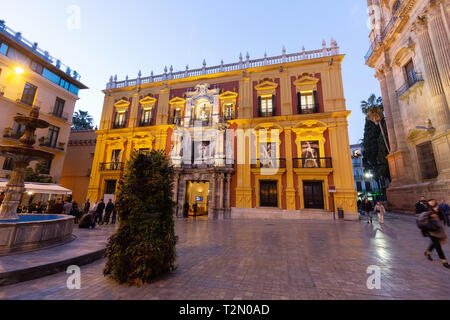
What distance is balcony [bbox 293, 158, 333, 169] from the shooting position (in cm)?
1470

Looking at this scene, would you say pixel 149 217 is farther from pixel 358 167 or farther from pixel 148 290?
pixel 358 167

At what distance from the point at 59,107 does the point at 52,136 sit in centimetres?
364

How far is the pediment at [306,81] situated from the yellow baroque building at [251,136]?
0.08 metres

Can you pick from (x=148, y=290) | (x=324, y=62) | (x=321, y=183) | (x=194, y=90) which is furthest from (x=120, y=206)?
(x=324, y=62)

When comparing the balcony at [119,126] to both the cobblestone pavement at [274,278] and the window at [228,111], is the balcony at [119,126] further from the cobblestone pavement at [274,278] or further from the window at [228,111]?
the cobblestone pavement at [274,278]

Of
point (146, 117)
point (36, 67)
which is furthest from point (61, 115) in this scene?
point (146, 117)

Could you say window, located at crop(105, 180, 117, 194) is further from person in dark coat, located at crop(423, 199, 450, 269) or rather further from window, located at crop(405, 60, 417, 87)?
window, located at crop(405, 60, 417, 87)

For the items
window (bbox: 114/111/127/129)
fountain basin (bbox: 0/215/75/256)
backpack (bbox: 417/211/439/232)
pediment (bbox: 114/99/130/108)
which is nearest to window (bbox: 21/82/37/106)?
pediment (bbox: 114/99/130/108)

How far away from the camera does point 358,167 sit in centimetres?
4928

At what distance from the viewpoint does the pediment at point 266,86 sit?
17312 millimetres

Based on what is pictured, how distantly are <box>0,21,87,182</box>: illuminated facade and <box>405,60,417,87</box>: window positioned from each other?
3359cm

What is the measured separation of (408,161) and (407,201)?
3.51m

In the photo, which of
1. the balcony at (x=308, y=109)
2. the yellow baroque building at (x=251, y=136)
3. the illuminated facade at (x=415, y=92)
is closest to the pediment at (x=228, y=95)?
the yellow baroque building at (x=251, y=136)

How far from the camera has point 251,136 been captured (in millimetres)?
16609
